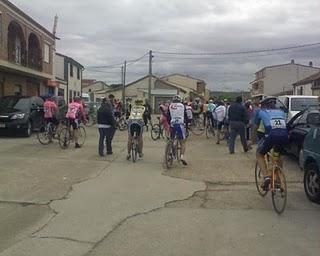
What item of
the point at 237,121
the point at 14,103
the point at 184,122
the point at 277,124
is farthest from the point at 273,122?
the point at 14,103

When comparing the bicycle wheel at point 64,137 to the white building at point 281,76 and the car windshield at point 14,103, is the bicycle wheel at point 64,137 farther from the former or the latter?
the white building at point 281,76

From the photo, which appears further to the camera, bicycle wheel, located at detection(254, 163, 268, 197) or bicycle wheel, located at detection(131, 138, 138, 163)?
bicycle wheel, located at detection(131, 138, 138, 163)

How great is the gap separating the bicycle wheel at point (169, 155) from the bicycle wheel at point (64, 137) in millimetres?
5125

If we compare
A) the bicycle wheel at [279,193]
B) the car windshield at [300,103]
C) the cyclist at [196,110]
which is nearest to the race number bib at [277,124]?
the bicycle wheel at [279,193]

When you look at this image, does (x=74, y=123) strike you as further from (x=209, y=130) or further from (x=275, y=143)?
(x=275, y=143)

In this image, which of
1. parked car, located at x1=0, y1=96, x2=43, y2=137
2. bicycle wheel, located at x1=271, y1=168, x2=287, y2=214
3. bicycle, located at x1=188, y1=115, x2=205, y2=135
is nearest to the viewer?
bicycle wheel, located at x1=271, y1=168, x2=287, y2=214

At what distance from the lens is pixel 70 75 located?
5394 cm

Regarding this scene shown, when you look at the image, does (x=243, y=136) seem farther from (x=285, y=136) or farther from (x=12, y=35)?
(x=12, y=35)

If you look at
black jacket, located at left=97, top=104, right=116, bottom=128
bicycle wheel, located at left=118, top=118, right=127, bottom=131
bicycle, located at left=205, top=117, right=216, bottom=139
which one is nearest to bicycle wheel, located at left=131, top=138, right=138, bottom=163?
black jacket, located at left=97, top=104, right=116, bottom=128

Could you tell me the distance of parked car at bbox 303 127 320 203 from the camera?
889 cm

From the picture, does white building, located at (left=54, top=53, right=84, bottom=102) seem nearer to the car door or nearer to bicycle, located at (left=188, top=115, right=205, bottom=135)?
bicycle, located at (left=188, top=115, right=205, bottom=135)

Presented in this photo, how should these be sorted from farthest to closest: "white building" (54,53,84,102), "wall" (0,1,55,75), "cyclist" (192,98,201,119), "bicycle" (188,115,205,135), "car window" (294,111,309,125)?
"white building" (54,53,84,102), "wall" (0,1,55,75), "cyclist" (192,98,201,119), "bicycle" (188,115,205,135), "car window" (294,111,309,125)

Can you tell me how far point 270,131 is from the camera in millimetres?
8547

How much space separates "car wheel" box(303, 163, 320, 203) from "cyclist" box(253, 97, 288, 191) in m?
0.82
